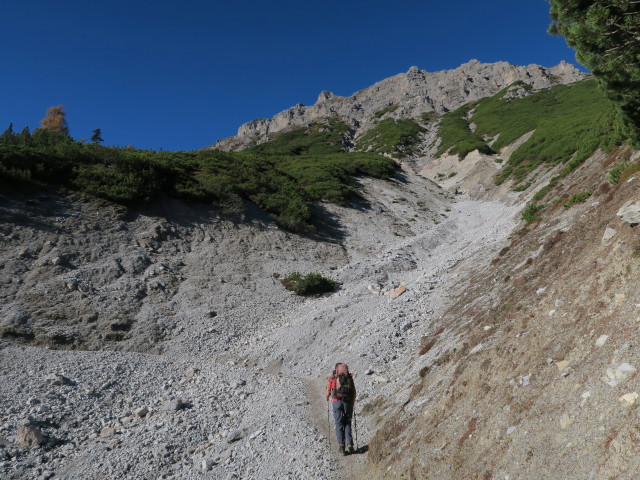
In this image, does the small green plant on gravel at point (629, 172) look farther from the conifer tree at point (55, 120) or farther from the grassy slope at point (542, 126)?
the conifer tree at point (55, 120)

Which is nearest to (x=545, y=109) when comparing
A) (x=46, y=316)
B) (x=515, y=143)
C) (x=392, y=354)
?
(x=515, y=143)

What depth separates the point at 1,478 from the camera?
8578mm

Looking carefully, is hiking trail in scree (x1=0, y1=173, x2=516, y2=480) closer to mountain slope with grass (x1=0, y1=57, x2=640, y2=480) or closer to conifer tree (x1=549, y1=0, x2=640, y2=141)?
mountain slope with grass (x1=0, y1=57, x2=640, y2=480)

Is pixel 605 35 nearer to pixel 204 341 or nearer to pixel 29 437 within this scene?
pixel 204 341

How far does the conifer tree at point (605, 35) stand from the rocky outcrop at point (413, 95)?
12594 cm

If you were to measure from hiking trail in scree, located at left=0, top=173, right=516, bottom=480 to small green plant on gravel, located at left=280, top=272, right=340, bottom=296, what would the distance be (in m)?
0.58

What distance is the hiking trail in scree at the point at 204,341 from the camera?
9.54 metres

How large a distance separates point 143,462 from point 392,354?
25.6ft

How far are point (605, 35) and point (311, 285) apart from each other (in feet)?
55.4

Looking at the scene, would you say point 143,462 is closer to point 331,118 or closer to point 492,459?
point 492,459

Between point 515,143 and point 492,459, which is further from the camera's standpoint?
point 515,143

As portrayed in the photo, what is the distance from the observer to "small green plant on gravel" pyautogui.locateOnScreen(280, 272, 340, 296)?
877 inches

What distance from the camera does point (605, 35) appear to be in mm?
9859

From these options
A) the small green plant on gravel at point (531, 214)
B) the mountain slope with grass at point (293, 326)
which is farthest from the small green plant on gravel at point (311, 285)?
the small green plant on gravel at point (531, 214)
